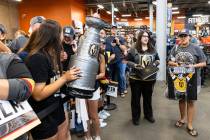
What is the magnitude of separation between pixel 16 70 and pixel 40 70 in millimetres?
339

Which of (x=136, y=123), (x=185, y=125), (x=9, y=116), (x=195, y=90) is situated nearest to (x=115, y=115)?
(x=136, y=123)

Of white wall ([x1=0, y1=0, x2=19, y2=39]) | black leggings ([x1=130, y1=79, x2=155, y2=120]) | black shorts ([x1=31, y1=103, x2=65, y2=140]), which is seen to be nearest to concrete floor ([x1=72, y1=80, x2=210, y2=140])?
black leggings ([x1=130, y1=79, x2=155, y2=120])

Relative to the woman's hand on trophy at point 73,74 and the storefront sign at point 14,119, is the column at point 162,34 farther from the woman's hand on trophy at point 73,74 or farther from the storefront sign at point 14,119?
the storefront sign at point 14,119

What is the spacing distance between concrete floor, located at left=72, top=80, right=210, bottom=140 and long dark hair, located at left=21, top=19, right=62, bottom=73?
1928mm

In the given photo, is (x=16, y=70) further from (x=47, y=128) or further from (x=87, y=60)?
(x=47, y=128)

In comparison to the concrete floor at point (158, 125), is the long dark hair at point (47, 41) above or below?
above

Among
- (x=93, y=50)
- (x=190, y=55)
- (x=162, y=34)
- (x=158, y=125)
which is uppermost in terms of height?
(x=162, y=34)

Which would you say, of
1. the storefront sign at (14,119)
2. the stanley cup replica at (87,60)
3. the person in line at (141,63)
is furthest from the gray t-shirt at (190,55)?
the storefront sign at (14,119)

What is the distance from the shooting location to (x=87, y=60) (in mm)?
1350

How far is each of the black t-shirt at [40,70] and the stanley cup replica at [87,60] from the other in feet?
0.49

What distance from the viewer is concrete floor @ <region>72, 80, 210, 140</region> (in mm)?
3128

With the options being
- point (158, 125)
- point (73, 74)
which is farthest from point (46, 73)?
point (158, 125)

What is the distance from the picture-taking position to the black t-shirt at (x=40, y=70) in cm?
135

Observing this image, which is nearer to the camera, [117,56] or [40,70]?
[40,70]
